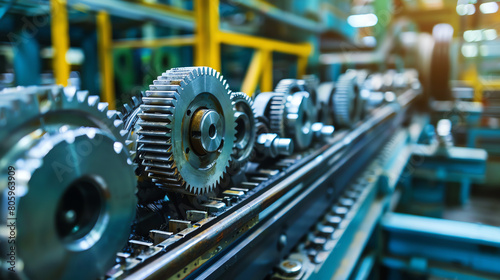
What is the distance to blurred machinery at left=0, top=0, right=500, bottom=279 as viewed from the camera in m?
0.48

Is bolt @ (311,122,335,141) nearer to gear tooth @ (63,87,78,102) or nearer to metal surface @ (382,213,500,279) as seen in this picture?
metal surface @ (382,213,500,279)

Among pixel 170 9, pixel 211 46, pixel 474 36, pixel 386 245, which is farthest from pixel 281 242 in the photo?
pixel 474 36

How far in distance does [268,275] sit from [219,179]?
0.33 m

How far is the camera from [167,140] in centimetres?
76

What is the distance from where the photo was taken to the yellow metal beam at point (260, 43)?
108 inches

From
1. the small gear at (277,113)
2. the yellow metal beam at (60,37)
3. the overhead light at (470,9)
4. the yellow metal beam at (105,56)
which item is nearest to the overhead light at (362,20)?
the overhead light at (470,9)

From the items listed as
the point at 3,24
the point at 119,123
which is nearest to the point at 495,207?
the point at 119,123

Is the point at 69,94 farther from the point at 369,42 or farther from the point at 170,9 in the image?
the point at 369,42

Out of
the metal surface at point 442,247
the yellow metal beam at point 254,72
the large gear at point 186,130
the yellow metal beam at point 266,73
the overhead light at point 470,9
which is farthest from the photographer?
the overhead light at point 470,9

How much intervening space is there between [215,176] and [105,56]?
126 inches

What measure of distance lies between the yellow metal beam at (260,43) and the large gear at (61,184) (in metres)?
2.22

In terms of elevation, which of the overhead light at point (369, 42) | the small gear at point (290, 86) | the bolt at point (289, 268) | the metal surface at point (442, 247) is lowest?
the metal surface at point (442, 247)

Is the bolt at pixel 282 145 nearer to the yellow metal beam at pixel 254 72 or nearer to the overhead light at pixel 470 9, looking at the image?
the yellow metal beam at pixel 254 72

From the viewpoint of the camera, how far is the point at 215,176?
90 centimetres
